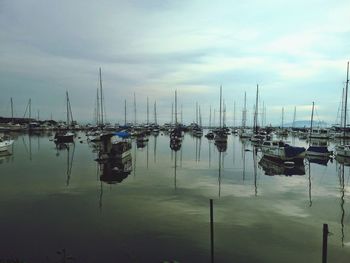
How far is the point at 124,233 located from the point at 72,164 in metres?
32.9

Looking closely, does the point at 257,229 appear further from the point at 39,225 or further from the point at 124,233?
the point at 39,225

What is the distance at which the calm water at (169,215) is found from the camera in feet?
60.9

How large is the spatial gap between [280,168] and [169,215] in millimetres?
31270

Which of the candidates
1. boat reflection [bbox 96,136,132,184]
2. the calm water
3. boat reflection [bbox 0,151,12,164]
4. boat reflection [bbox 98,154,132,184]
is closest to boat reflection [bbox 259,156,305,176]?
the calm water

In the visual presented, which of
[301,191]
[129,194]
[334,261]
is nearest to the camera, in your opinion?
[334,261]

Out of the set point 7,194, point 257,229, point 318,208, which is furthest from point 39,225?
point 318,208

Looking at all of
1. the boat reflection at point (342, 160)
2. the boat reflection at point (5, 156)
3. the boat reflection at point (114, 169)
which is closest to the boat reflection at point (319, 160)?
the boat reflection at point (342, 160)

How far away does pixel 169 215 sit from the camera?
25.4 meters

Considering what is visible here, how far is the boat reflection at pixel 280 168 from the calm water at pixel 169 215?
185 cm

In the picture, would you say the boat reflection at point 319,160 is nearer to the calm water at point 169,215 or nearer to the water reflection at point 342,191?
the water reflection at point 342,191

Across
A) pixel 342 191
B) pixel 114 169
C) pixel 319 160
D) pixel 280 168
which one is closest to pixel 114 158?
pixel 114 169

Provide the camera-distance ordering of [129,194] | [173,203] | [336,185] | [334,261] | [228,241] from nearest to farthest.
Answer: [334,261] → [228,241] → [173,203] → [129,194] → [336,185]

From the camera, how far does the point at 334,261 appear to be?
695 inches

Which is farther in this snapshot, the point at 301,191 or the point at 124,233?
the point at 301,191
